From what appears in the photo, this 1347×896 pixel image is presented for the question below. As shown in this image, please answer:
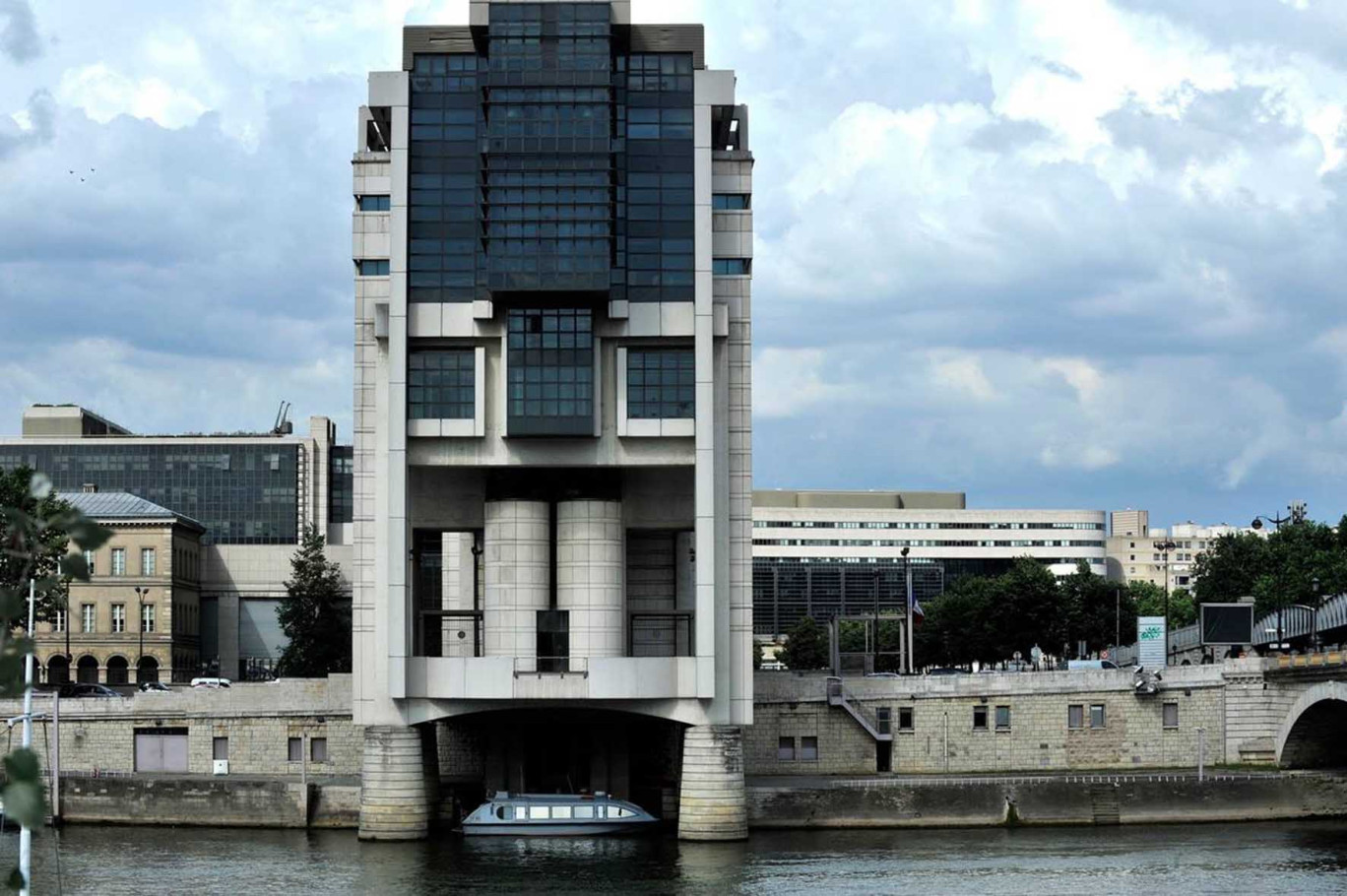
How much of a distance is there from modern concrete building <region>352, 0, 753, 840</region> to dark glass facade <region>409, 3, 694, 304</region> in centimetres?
9

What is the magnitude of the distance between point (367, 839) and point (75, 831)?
49.4 feet

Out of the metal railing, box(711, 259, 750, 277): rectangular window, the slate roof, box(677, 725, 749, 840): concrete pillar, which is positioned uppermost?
box(711, 259, 750, 277): rectangular window

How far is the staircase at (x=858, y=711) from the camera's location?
10444 cm

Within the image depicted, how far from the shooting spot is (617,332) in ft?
285

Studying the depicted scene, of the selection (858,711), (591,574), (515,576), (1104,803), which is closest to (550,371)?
(591,574)

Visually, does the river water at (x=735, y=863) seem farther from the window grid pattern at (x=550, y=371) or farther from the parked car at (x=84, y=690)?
the parked car at (x=84, y=690)

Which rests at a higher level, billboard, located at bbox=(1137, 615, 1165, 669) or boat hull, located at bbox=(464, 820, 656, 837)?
billboard, located at bbox=(1137, 615, 1165, 669)

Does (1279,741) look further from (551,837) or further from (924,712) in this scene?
(551,837)

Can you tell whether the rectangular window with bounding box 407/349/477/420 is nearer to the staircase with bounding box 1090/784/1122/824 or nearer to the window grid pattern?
the window grid pattern

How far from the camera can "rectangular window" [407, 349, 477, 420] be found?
285 ft

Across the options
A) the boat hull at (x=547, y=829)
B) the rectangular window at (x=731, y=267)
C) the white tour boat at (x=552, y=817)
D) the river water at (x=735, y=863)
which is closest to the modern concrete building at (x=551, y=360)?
the rectangular window at (x=731, y=267)

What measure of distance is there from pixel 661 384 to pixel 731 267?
671 cm

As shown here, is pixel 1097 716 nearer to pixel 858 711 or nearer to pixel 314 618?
pixel 858 711

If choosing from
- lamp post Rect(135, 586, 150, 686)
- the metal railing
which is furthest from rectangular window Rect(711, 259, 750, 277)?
lamp post Rect(135, 586, 150, 686)
